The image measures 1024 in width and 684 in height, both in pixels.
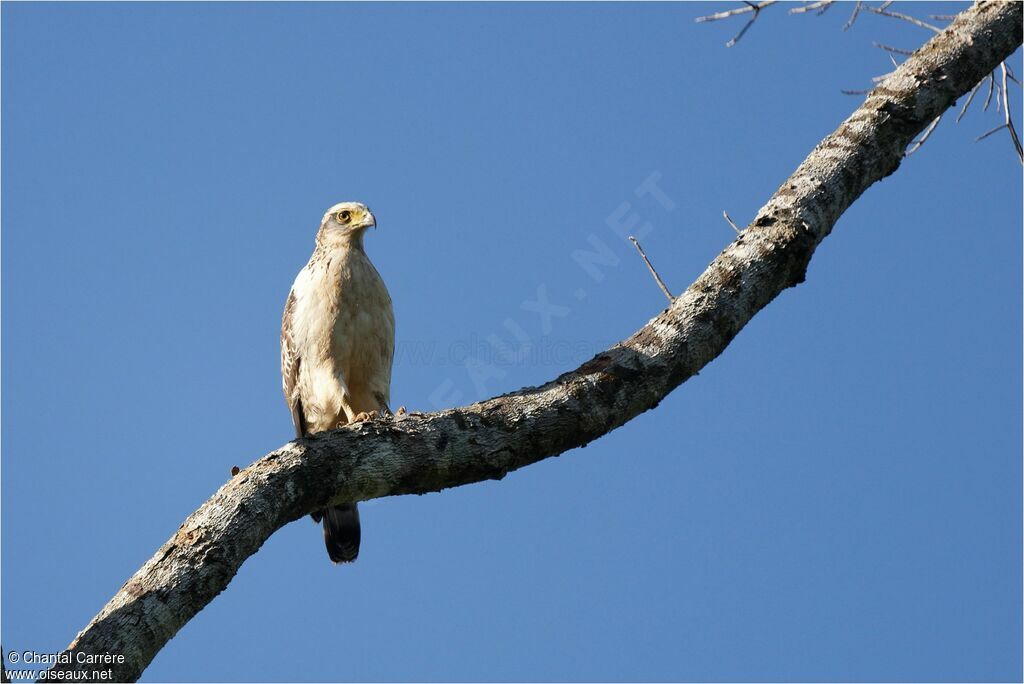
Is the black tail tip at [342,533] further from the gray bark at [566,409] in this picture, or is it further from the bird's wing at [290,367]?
the gray bark at [566,409]

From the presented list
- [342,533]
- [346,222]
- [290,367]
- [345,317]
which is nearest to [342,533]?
[342,533]

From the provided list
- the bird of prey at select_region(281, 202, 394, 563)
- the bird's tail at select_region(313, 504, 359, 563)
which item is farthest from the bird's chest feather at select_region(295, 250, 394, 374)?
the bird's tail at select_region(313, 504, 359, 563)

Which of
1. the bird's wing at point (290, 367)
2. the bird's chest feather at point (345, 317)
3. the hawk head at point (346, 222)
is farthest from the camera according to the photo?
the hawk head at point (346, 222)

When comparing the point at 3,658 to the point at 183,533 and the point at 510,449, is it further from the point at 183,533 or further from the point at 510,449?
the point at 510,449

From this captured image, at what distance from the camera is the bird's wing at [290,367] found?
5.76 metres

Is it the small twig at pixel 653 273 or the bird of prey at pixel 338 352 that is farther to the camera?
the bird of prey at pixel 338 352

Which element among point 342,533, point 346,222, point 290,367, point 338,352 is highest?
point 346,222

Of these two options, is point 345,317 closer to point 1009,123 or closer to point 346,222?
point 346,222

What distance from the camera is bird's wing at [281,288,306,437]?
5.76 m

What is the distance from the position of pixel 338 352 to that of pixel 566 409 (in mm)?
2555

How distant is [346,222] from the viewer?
19.9ft

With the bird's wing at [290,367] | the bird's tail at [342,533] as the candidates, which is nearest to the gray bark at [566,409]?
the bird's tail at [342,533]

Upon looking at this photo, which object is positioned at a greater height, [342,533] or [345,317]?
[345,317]

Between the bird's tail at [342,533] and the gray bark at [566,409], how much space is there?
253 cm
